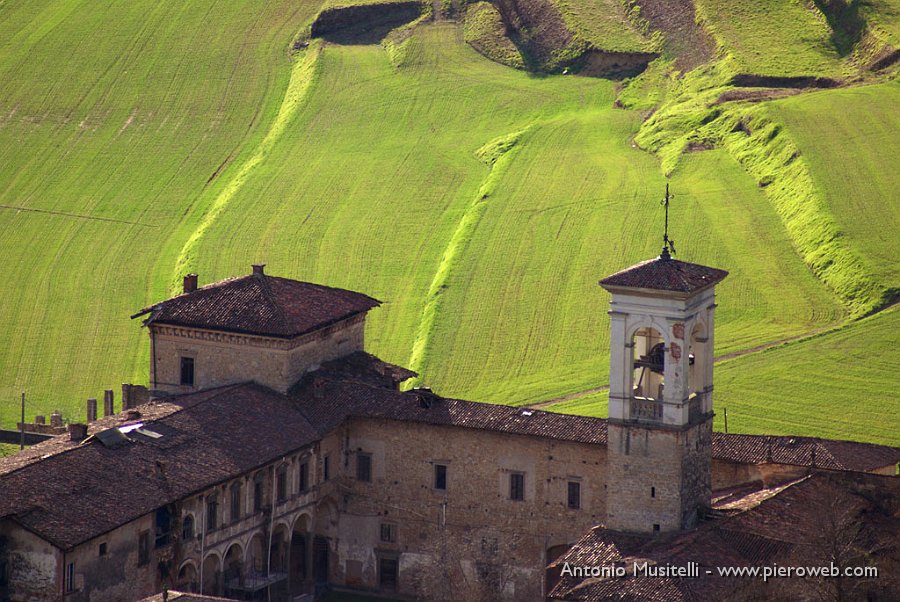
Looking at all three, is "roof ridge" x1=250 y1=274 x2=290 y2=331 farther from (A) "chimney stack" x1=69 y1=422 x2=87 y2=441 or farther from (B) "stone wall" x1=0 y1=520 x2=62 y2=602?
(B) "stone wall" x1=0 y1=520 x2=62 y2=602

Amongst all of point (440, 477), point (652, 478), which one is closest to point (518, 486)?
point (440, 477)

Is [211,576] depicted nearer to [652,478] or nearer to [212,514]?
[212,514]

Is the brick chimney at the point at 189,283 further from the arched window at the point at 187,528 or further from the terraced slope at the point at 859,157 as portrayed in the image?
the terraced slope at the point at 859,157

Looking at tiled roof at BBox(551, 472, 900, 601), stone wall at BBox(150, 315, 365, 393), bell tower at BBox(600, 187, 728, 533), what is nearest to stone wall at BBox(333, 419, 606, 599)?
stone wall at BBox(150, 315, 365, 393)

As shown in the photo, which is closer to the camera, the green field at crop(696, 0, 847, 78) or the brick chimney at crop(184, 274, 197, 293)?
the brick chimney at crop(184, 274, 197, 293)

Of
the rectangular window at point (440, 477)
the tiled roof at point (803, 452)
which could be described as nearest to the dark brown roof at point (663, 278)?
the tiled roof at point (803, 452)

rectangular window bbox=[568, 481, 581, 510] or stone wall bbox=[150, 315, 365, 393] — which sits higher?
stone wall bbox=[150, 315, 365, 393]
